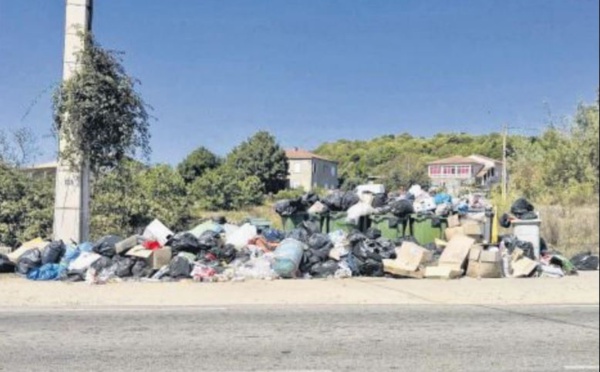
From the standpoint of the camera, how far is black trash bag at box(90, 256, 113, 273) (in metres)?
12.3

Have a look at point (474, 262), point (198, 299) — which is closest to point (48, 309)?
point (198, 299)

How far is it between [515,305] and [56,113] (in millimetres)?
9883

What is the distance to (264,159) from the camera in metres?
70.6

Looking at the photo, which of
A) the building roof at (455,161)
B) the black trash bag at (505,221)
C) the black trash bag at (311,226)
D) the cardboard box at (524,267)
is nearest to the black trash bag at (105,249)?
the black trash bag at (311,226)

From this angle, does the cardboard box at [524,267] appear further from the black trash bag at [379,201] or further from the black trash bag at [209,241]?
the black trash bag at [209,241]

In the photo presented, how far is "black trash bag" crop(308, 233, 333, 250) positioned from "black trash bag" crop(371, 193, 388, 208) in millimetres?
3394

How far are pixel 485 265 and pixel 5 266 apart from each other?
921 cm

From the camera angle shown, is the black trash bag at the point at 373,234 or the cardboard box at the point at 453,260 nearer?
the cardboard box at the point at 453,260

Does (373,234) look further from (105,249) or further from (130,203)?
(130,203)

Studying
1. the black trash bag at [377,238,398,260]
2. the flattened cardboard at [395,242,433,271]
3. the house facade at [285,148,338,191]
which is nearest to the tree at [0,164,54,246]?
the black trash bag at [377,238,398,260]

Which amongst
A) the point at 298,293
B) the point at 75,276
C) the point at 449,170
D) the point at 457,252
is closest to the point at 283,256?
the point at 298,293

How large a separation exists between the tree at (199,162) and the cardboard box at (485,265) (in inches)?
1901

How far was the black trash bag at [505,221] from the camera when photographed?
15484mm

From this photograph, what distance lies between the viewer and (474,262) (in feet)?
43.7
